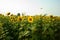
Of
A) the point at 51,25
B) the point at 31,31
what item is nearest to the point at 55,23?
the point at 51,25

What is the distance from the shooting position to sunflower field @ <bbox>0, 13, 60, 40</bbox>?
14.5 feet

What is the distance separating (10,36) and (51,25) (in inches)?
38.3

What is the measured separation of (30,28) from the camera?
179 inches

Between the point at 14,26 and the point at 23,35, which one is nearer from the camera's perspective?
the point at 23,35

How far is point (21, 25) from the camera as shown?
4.88 metres

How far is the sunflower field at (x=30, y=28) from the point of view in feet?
14.5

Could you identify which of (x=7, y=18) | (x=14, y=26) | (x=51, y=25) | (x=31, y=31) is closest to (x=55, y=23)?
(x=51, y=25)

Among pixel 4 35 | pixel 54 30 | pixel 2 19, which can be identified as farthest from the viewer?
pixel 2 19

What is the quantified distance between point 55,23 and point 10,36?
1.02 meters

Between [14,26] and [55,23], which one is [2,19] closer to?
[14,26]

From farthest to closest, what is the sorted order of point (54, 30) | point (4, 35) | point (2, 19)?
point (2, 19) < point (4, 35) < point (54, 30)

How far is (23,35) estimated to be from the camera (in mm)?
4605

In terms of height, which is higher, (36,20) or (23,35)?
(36,20)

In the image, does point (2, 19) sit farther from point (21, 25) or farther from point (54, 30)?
point (54, 30)
